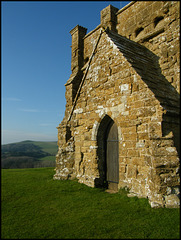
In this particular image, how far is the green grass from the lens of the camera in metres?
3.80

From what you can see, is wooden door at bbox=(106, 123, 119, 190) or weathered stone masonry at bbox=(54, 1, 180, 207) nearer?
weathered stone masonry at bbox=(54, 1, 180, 207)

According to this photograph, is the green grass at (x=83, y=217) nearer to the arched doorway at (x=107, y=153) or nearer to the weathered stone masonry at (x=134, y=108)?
the weathered stone masonry at (x=134, y=108)

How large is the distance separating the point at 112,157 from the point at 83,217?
310cm

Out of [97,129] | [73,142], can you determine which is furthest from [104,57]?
[73,142]

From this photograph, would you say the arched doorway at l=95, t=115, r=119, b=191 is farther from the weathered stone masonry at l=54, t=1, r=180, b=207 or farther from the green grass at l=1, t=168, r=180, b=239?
the green grass at l=1, t=168, r=180, b=239

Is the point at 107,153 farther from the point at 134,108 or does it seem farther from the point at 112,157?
the point at 134,108

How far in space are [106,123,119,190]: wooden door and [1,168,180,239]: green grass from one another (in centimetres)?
83

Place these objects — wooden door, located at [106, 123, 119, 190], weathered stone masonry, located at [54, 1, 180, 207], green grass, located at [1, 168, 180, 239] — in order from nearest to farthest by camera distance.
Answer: green grass, located at [1, 168, 180, 239] → weathered stone masonry, located at [54, 1, 180, 207] → wooden door, located at [106, 123, 119, 190]

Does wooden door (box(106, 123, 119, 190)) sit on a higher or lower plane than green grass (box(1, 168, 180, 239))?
higher

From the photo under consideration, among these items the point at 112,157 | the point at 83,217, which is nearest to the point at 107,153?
the point at 112,157

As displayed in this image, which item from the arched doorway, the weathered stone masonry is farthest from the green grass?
the arched doorway

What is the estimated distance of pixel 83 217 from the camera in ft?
15.1

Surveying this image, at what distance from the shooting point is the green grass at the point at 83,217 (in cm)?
380

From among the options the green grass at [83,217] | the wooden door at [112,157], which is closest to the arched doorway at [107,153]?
the wooden door at [112,157]
